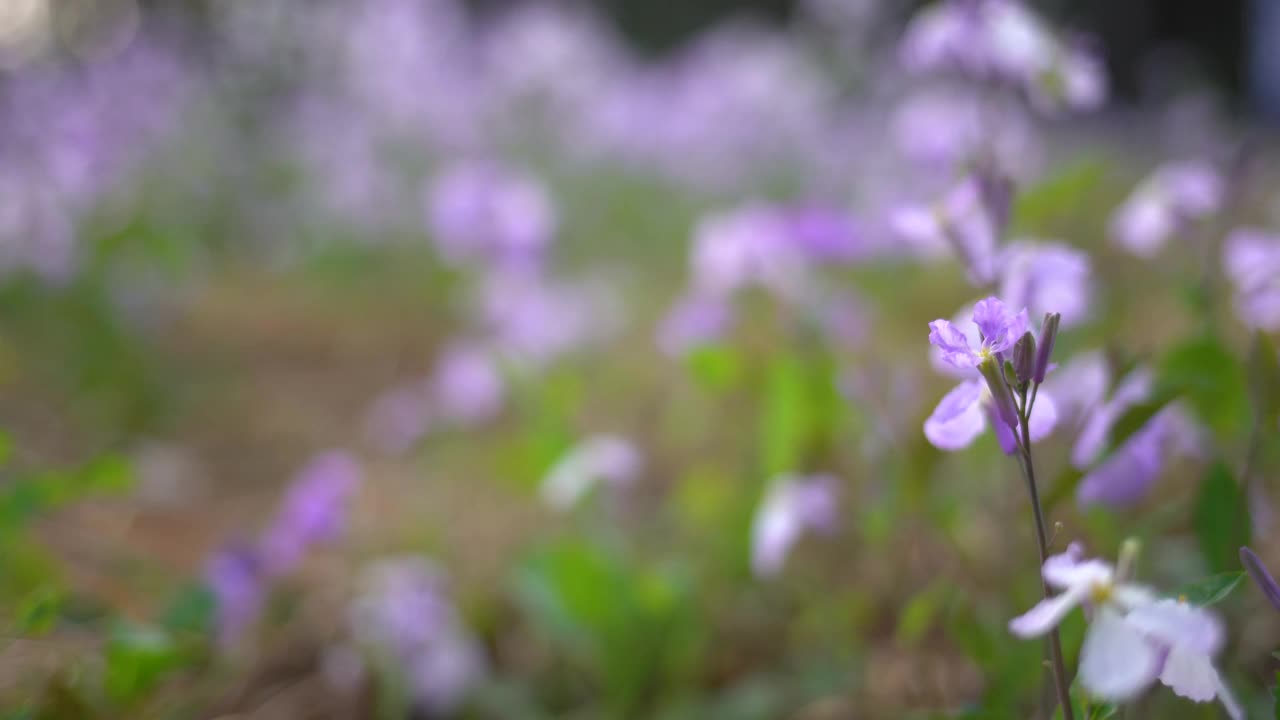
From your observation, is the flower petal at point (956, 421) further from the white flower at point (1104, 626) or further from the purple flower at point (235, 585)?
the purple flower at point (235, 585)

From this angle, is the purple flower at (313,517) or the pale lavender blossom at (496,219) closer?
the purple flower at (313,517)

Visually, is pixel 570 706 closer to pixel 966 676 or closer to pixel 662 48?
pixel 966 676

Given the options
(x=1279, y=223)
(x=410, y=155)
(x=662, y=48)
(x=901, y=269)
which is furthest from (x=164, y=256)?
(x=662, y=48)

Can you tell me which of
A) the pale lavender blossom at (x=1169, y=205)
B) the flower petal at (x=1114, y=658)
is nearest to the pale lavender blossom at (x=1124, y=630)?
the flower petal at (x=1114, y=658)

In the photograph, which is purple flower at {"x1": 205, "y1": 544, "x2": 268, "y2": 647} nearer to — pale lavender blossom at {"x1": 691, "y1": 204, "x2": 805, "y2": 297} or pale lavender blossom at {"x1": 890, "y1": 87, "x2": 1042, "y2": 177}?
pale lavender blossom at {"x1": 691, "y1": 204, "x2": 805, "y2": 297}

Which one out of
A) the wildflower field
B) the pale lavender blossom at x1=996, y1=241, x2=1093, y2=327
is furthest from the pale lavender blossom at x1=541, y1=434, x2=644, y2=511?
the pale lavender blossom at x1=996, y1=241, x2=1093, y2=327

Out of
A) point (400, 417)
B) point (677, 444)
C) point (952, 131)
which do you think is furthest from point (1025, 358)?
point (400, 417)

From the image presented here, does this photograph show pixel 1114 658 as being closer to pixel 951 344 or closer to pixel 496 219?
pixel 951 344

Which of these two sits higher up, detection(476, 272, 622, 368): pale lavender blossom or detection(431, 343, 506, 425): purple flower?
detection(476, 272, 622, 368): pale lavender blossom
